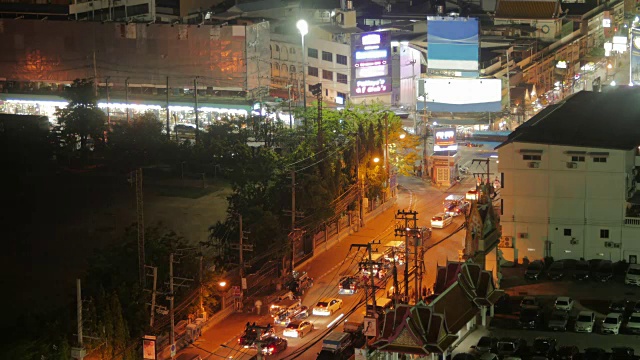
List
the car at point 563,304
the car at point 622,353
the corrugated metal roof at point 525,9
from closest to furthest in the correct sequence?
the car at point 622,353 < the car at point 563,304 < the corrugated metal roof at point 525,9

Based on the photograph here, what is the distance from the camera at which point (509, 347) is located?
25188mm

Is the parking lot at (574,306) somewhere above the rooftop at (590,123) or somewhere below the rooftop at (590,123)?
below

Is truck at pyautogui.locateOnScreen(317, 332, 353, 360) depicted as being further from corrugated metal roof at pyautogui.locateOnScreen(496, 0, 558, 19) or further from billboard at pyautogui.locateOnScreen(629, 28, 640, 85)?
corrugated metal roof at pyautogui.locateOnScreen(496, 0, 558, 19)

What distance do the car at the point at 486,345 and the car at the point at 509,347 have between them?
118 mm

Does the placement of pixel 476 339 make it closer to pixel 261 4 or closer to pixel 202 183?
pixel 202 183

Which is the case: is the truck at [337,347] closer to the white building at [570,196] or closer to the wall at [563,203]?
the white building at [570,196]

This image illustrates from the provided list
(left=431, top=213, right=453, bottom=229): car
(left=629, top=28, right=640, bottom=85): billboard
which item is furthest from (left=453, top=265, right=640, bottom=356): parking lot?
(left=629, top=28, right=640, bottom=85): billboard

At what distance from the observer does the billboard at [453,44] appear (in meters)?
49.6

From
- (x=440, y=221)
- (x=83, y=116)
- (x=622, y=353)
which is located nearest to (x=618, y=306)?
(x=622, y=353)

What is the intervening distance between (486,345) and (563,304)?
379 centimetres

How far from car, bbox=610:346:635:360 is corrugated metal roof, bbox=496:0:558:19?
35.7 m

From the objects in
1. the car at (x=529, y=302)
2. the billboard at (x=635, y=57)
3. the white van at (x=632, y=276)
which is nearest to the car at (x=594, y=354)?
the car at (x=529, y=302)

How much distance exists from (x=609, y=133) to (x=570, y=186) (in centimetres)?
225

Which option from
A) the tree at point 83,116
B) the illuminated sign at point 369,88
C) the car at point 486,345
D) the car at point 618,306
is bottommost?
the car at point 486,345
